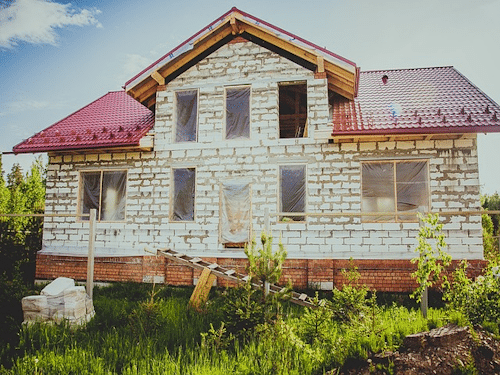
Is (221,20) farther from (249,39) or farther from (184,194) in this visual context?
(184,194)

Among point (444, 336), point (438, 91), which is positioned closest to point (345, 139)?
point (438, 91)

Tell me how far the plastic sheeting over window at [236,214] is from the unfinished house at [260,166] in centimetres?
3

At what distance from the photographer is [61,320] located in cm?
675

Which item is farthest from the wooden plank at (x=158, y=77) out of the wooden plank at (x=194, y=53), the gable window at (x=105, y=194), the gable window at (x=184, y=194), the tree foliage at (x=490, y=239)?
the tree foliage at (x=490, y=239)

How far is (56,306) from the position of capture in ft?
22.6

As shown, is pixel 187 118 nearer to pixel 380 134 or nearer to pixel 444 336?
pixel 380 134

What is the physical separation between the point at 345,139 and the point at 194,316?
6174 mm

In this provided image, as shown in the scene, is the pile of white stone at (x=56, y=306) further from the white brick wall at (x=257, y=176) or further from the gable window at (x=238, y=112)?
the gable window at (x=238, y=112)

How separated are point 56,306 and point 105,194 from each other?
18.3 feet

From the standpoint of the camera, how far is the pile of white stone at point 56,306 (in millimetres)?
6824

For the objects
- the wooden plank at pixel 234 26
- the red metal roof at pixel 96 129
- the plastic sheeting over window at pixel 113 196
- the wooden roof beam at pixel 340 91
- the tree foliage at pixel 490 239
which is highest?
the wooden plank at pixel 234 26

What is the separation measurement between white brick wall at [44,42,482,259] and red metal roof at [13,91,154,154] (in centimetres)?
62

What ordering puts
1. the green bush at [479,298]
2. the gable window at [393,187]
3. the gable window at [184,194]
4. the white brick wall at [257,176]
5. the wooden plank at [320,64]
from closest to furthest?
1. the green bush at [479,298]
2. the white brick wall at [257,176]
3. the gable window at [393,187]
4. the wooden plank at [320,64]
5. the gable window at [184,194]

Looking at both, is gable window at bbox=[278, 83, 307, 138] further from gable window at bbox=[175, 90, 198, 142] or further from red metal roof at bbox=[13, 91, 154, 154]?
red metal roof at bbox=[13, 91, 154, 154]
